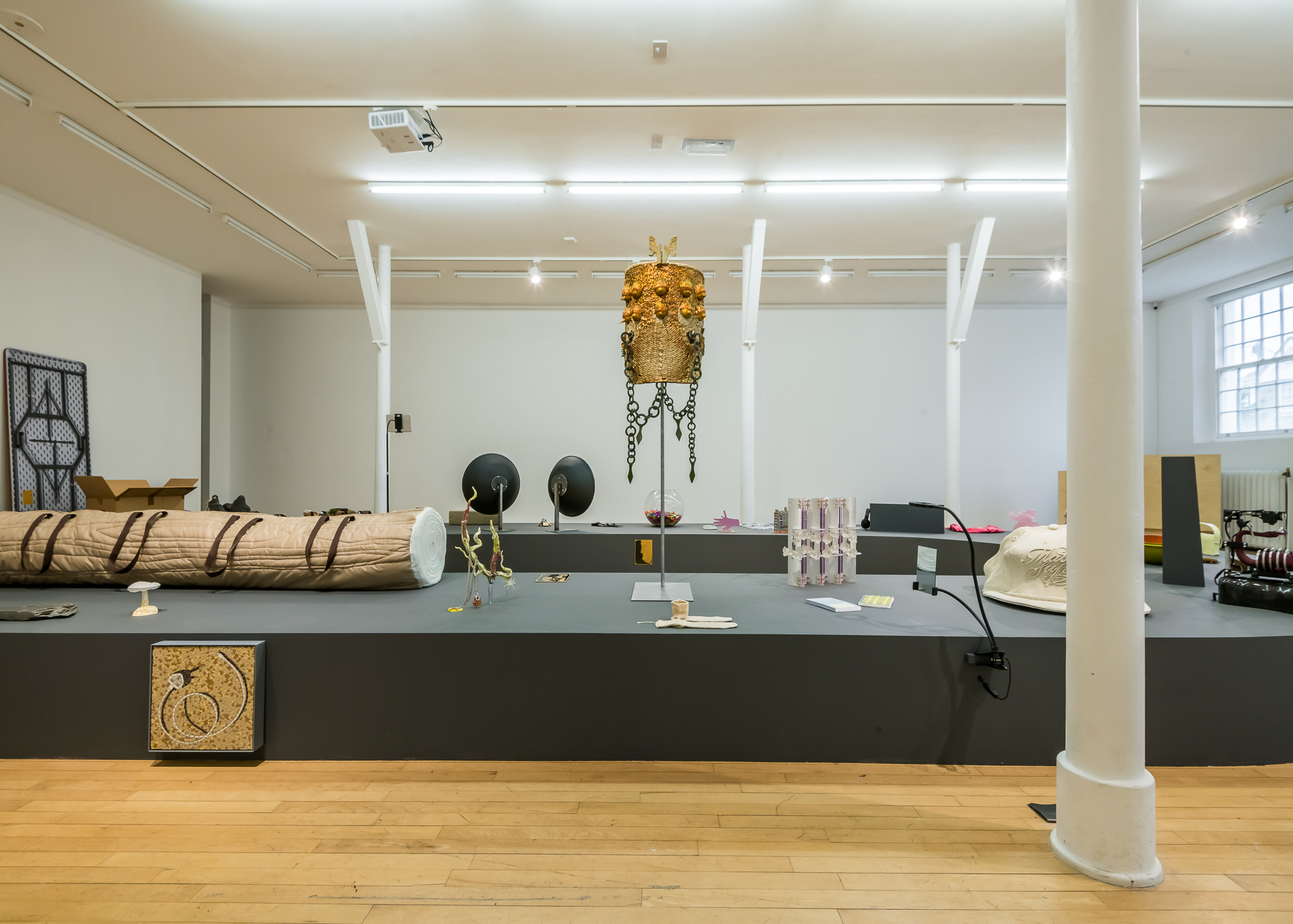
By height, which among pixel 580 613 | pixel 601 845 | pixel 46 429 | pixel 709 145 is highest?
pixel 709 145

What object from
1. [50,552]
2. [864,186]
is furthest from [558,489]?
[864,186]

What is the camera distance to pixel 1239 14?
3.42 m

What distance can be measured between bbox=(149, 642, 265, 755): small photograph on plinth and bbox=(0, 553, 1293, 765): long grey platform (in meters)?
0.08

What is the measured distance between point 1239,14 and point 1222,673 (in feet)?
11.8

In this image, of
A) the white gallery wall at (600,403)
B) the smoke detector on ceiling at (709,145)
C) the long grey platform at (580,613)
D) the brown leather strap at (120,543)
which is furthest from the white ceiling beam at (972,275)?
the brown leather strap at (120,543)

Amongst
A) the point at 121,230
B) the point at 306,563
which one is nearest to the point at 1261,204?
the point at 306,563

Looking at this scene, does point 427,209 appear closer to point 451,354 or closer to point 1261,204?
point 451,354

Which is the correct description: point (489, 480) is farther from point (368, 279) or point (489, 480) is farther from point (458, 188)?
point (458, 188)

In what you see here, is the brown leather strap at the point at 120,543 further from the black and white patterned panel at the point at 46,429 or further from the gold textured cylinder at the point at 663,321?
the black and white patterned panel at the point at 46,429

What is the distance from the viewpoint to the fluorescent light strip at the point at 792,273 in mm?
7938

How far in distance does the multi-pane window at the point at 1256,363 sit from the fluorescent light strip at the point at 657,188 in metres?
7.15

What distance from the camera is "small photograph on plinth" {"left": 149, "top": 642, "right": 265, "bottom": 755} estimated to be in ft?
7.91

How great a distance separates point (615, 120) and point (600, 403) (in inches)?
209

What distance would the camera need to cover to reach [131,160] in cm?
506
